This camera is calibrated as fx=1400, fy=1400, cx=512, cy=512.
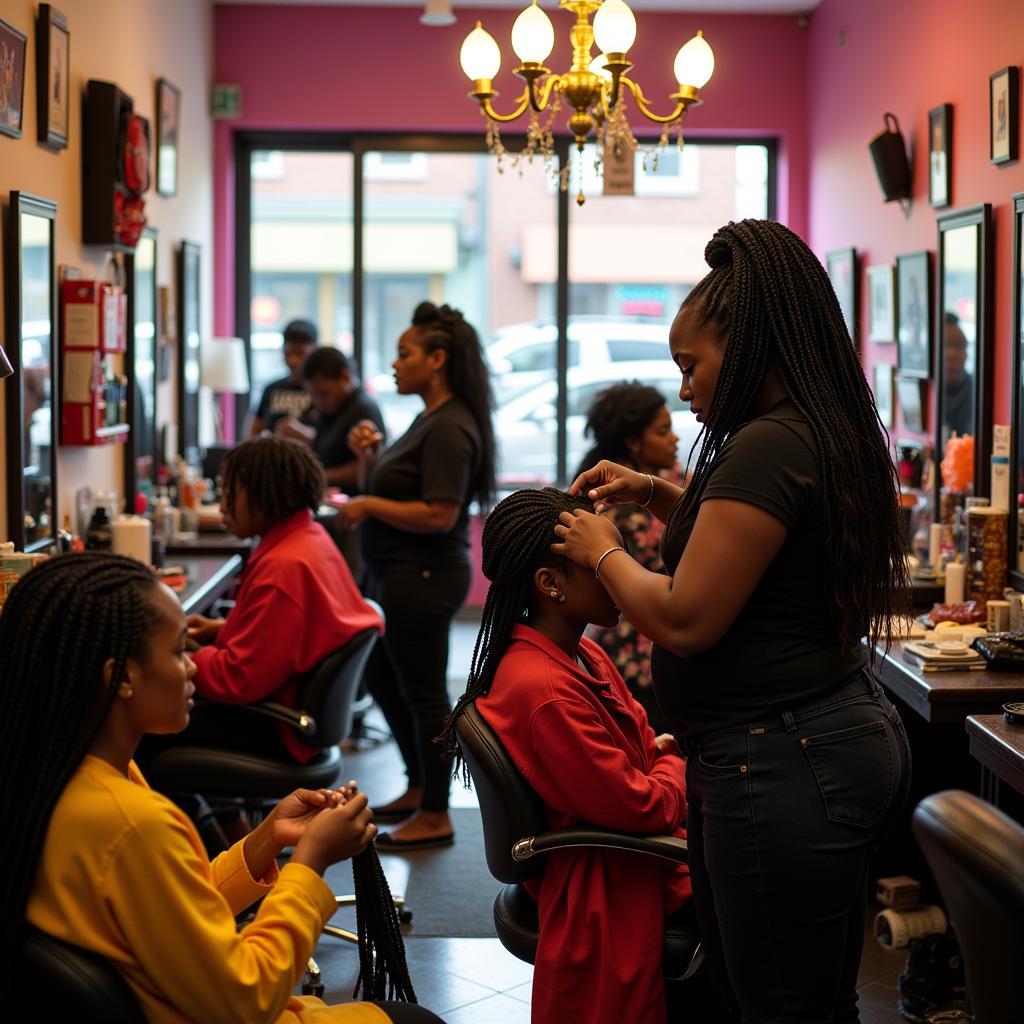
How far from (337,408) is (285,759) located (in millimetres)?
2537

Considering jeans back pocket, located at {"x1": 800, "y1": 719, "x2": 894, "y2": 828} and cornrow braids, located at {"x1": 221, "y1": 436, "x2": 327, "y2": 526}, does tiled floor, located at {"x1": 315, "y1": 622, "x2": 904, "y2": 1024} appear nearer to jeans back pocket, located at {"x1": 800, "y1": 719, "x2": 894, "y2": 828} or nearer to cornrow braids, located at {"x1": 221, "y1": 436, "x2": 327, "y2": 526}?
cornrow braids, located at {"x1": 221, "y1": 436, "x2": 327, "y2": 526}

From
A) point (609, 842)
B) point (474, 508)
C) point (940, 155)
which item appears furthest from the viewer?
point (474, 508)

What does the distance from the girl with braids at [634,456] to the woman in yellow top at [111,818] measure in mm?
1932

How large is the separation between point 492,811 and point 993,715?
101cm

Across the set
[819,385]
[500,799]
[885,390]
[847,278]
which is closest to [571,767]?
[500,799]

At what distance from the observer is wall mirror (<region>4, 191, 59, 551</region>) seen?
375 cm

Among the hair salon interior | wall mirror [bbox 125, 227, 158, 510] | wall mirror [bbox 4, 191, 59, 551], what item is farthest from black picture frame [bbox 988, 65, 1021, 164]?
wall mirror [bbox 125, 227, 158, 510]

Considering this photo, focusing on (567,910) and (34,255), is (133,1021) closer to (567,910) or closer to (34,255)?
(567,910)

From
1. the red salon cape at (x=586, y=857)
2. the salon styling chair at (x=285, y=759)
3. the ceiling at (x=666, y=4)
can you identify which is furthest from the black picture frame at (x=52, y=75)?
the ceiling at (x=666, y=4)

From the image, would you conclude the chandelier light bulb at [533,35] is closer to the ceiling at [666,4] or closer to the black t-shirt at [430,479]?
the black t-shirt at [430,479]

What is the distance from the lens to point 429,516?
3879 mm

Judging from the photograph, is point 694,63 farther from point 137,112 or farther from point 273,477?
point 137,112

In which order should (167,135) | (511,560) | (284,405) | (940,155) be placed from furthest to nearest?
(284,405), (167,135), (940,155), (511,560)

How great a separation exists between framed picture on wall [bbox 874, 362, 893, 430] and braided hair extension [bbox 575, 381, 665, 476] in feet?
6.83
